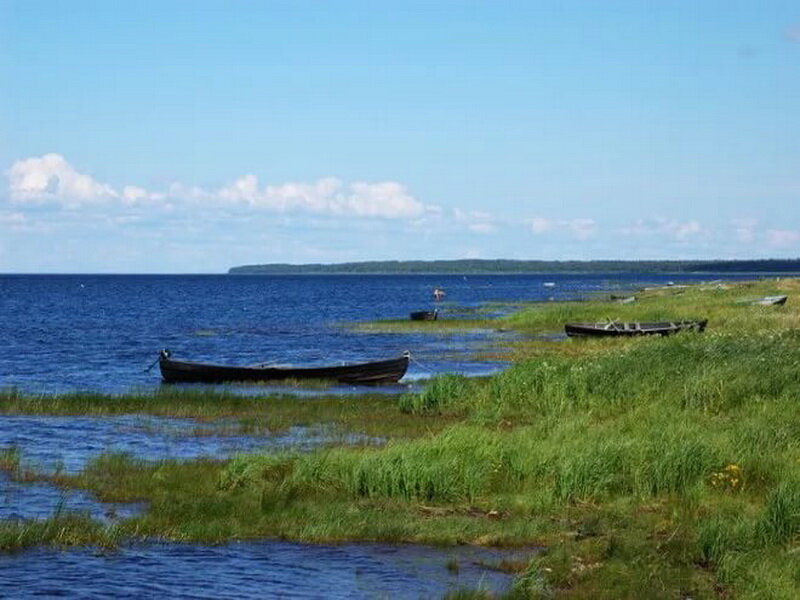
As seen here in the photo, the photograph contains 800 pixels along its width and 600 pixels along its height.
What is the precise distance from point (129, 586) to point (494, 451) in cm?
792

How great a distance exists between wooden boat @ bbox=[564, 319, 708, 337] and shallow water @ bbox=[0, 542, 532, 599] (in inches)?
1536

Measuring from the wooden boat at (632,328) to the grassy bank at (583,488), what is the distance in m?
27.3

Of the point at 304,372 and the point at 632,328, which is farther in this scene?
the point at 632,328

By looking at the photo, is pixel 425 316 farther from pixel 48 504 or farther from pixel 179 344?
pixel 48 504

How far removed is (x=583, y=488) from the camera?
19359 millimetres

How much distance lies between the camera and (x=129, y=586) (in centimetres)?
1583

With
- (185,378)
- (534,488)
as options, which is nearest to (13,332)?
(185,378)

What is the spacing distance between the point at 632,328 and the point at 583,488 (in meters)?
38.6

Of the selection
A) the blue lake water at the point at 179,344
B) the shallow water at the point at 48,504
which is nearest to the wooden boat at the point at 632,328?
the blue lake water at the point at 179,344

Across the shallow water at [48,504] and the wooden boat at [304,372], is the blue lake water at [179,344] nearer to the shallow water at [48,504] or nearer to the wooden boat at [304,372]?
the wooden boat at [304,372]

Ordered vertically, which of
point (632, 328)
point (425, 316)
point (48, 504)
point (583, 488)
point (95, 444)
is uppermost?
point (632, 328)

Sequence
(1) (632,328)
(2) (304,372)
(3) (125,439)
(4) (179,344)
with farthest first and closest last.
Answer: (4) (179,344)
(1) (632,328)
(2) (304,372)
(3) (125,439)

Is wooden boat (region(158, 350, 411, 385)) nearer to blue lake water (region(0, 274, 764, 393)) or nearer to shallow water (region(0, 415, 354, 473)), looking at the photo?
blue lake water (region(0, 274, 764, 393))

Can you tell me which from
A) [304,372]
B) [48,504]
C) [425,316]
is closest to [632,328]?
[304,372]
